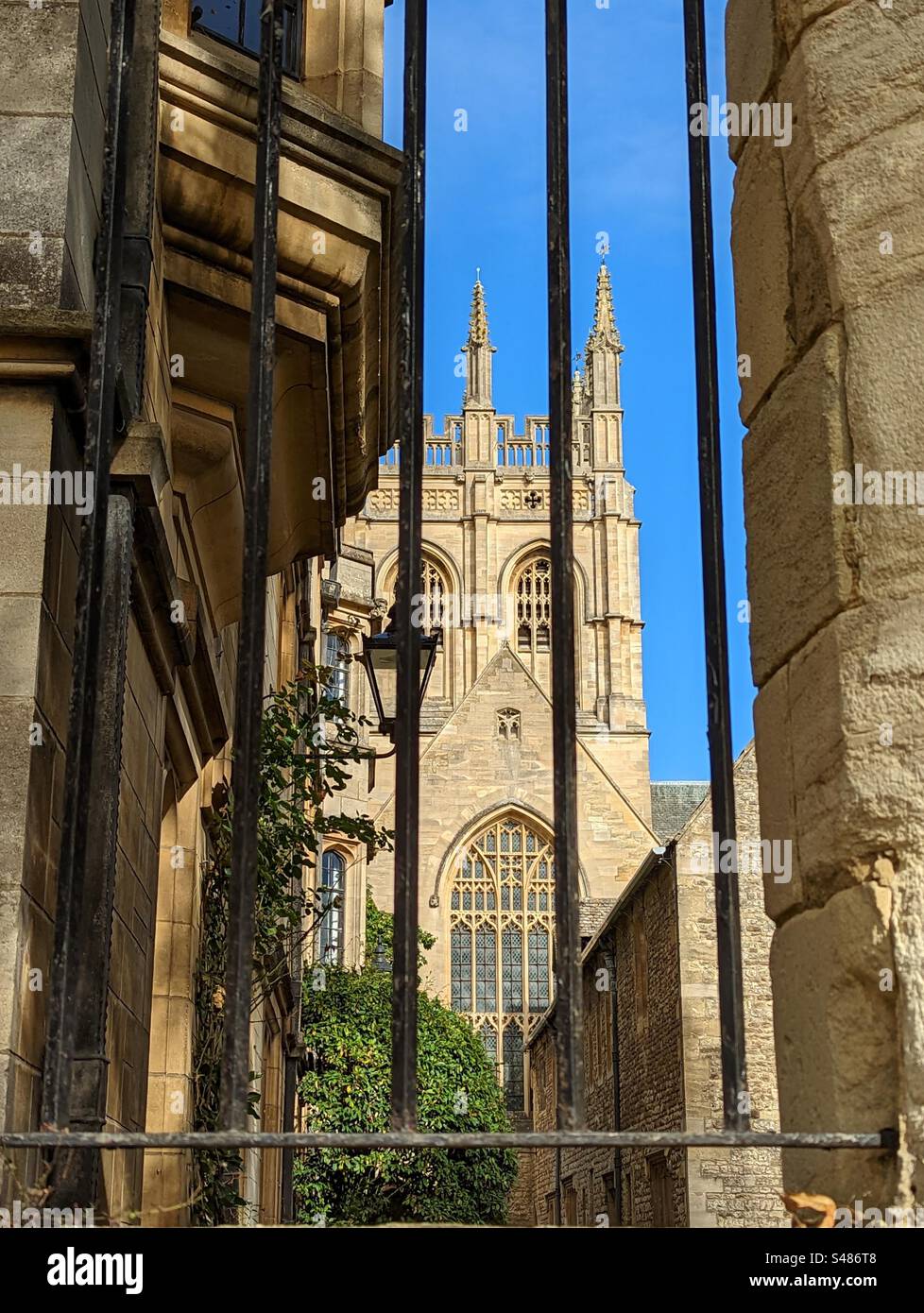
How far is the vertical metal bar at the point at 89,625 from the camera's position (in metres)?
2.16

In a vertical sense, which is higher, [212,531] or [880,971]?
[212,531]

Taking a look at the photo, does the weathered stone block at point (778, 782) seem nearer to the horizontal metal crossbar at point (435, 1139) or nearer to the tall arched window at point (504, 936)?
the horizontal metal crossbar at point (435, 1139)

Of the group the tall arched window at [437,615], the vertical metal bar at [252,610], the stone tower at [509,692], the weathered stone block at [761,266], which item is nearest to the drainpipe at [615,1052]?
the stone tower at [509,692]

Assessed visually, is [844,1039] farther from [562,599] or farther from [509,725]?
[509,725]

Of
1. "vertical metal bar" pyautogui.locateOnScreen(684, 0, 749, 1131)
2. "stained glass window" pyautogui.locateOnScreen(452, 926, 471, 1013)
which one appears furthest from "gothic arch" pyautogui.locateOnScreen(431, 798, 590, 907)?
"vertical metal bar" pyautogui.locateOnScreen(684, 0, 749, 1131)

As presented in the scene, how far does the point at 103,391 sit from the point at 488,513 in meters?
52.0

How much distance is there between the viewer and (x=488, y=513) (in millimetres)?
54219

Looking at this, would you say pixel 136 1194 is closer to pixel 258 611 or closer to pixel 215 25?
pixel 258 611

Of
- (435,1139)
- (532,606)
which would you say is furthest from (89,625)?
(532,606)

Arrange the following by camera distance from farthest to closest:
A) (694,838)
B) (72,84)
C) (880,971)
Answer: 1. (694,838)
2. (72,84)
3. (880,971)

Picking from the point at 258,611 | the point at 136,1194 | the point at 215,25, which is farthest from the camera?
the point at 215,25

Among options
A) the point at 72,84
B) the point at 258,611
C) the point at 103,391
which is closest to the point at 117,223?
the point at 103,391

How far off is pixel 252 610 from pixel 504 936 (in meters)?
39.9

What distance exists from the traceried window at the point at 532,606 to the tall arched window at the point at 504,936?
1168 centimetres
